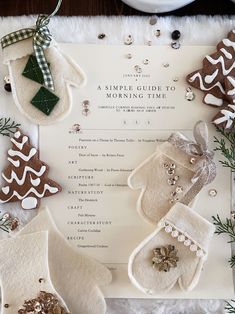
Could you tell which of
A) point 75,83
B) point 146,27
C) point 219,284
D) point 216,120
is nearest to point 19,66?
point 75,83

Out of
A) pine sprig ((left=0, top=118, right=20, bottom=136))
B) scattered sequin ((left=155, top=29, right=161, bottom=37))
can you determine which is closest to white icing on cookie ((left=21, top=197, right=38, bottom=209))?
pine sprig ((left=0, top=118, right=20, bottom=136))

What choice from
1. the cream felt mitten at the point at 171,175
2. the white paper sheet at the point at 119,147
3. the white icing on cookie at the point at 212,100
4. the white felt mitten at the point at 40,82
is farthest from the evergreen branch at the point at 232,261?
the white felt mitten at the point at 40,82

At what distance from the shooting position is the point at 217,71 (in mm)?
735

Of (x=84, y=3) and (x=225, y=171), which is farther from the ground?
(x=84, y=3)

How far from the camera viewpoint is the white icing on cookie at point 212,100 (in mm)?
738

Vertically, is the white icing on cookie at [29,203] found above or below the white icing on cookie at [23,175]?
below

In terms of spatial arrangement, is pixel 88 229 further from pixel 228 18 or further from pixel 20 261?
pixel 228 18

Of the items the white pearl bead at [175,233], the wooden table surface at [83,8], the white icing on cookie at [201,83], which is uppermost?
the wooden table surface at [83,8]

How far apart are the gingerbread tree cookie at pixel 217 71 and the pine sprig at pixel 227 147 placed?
0.16ft

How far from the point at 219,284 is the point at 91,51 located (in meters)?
0.41

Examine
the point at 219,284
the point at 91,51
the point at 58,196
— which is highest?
the point at 91,51

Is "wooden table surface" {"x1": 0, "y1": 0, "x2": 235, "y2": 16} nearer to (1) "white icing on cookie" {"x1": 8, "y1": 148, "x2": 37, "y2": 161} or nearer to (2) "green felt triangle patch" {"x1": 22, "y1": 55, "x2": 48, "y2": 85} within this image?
(2) "green felt triangle patch" {"x1": 22, "y1": 55, "x2": 48, "y2": 85}

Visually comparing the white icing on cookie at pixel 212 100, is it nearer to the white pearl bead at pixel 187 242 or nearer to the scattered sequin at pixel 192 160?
the scattered sequin at pixel 192 160

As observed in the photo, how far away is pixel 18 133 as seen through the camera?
2.41 feet
